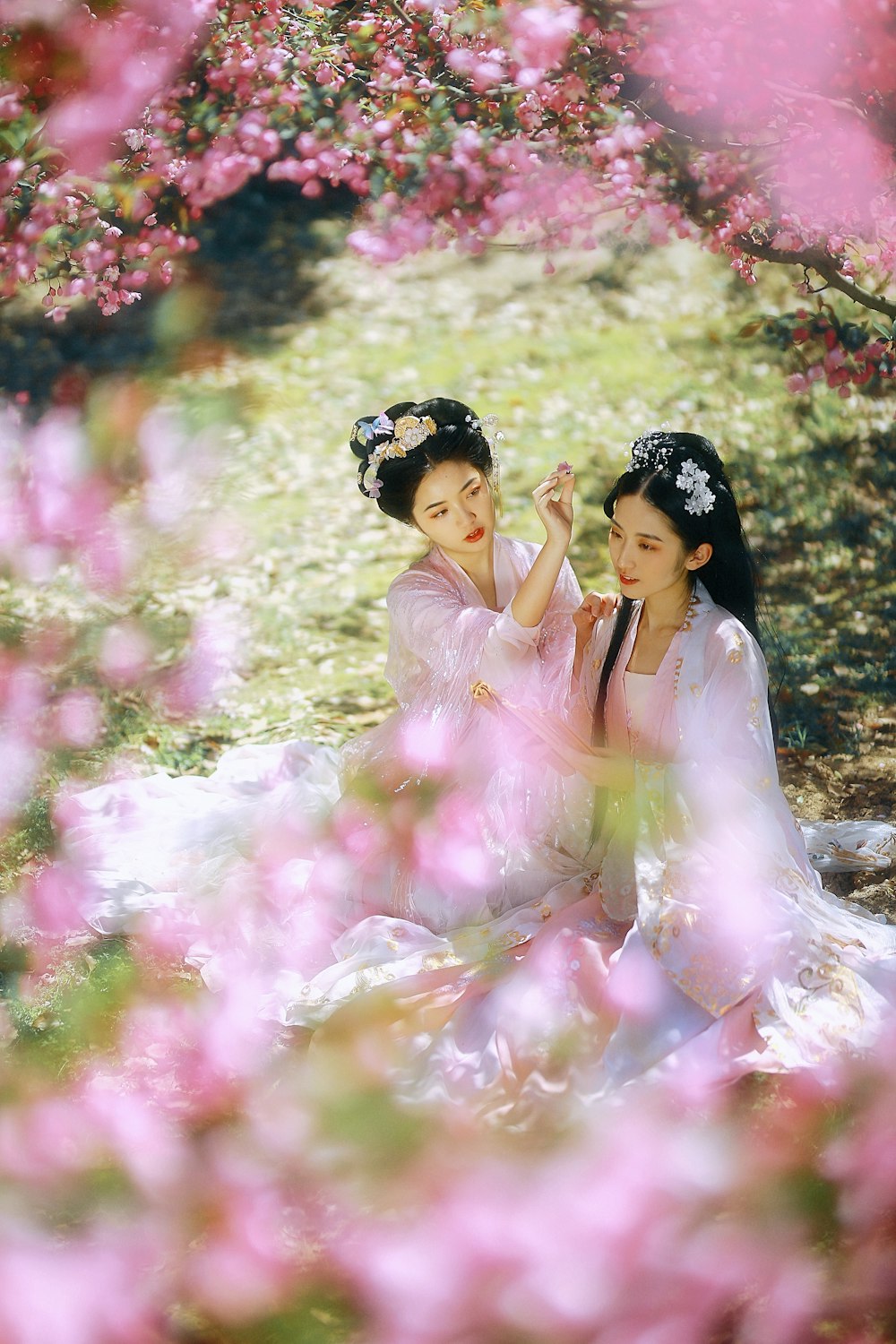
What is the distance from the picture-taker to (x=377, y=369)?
328 inches

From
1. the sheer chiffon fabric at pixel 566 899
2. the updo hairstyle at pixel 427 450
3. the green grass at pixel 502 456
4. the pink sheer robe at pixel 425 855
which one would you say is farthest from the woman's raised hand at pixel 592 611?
the green grass at pixel 502 456

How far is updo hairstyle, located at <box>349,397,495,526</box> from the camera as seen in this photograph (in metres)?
3.46

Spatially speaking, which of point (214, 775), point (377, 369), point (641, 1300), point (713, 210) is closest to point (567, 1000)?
point (641, 1300)

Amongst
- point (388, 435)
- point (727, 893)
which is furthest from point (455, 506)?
point (727, 893)

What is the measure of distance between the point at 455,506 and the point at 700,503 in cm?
80

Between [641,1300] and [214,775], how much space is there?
8.72ft

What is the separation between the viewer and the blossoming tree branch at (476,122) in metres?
3.84

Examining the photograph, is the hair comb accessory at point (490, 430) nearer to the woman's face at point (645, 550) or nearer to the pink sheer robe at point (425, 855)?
the pink sheer robe at point (425, 855)

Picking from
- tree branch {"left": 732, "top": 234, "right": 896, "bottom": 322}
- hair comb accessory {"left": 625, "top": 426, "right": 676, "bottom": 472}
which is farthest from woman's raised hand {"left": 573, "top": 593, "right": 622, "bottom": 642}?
tree branch {"left": 732, "top": 234, "right": 896, "bottom": 322}

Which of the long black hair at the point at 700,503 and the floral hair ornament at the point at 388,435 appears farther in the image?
the floral hair ornament at the point at 388,435

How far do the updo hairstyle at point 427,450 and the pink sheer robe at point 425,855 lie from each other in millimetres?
284

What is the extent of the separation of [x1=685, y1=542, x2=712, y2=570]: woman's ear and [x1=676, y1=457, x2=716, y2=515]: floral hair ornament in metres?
0.11

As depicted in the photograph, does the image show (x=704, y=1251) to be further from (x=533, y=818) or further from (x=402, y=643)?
(x=402, y=643)

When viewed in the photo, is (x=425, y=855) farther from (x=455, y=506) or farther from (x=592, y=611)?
(x=455, y=506)
